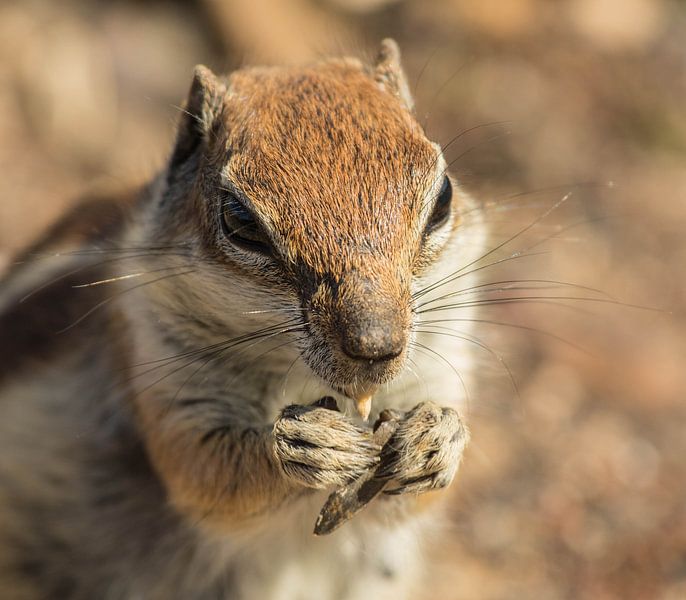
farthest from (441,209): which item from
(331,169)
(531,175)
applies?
(531,175)

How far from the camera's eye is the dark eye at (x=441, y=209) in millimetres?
2549

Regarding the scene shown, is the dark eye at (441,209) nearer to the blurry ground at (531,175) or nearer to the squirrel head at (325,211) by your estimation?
the squirrel head at (325,211)

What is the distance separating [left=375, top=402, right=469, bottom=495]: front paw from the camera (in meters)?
2.42

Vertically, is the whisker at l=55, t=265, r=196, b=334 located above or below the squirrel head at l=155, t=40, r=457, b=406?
below

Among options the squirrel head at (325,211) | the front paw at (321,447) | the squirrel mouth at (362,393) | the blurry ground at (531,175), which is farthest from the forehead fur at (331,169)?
the blurry ground at (531,175)

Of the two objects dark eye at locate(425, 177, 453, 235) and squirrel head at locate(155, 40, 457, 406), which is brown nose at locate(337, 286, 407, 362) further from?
dark eye at locate(425, 177, 453, 235)

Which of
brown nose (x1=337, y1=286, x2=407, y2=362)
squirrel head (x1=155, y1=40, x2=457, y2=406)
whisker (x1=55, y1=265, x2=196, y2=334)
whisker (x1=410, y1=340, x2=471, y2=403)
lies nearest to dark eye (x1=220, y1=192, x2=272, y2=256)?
squirrel head (x1=155, y1=40, x2=457, y2=406)

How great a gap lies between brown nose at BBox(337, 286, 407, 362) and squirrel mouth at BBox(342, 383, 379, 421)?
4.9 inches

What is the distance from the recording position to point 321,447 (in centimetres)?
238

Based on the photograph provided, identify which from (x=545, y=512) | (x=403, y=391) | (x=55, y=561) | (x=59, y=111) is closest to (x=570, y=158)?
(x=545, y=512)

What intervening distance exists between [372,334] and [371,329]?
0.01m

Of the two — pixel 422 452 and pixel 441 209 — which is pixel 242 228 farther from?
pixel 422 452

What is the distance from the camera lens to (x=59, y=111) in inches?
261

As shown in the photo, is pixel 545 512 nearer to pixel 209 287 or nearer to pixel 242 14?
pixel 209 287
